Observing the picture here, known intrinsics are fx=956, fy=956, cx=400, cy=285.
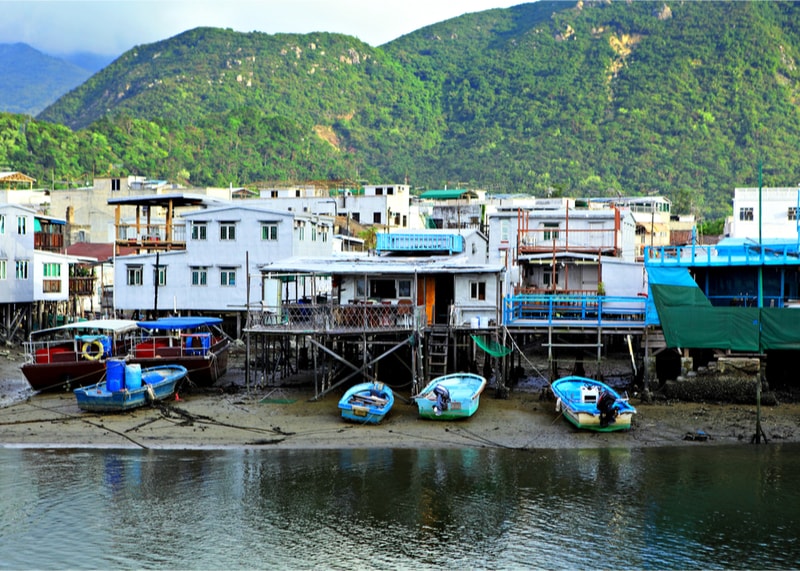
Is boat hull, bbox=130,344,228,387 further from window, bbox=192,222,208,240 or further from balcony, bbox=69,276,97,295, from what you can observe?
balcony, bbox=69,276,97,295

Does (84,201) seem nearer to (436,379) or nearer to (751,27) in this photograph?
(436,379)

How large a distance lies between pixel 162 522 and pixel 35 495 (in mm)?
4465

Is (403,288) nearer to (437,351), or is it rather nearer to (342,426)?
(437,351)

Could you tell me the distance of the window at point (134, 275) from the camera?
5400 cm

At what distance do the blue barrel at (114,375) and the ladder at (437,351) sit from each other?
11996 millimetres

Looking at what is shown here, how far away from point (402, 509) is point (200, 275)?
2971cm

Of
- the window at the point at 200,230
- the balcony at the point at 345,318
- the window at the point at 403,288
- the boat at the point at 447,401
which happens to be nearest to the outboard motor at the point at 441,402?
the boat at the point at 447,401

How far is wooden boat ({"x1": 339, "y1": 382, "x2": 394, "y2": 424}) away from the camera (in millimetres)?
34375

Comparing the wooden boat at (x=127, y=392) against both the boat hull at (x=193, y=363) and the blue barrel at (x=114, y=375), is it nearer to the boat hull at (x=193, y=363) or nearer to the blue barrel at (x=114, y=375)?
the blue barrel at (x=114, y=375)

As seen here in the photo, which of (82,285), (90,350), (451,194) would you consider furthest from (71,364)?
(451,194)

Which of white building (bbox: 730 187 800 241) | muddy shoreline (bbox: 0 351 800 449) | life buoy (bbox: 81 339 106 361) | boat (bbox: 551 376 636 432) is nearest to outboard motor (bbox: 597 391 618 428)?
boat (bbox: 551 376 636 432)

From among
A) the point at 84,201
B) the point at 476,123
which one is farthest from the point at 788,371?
the point at 476,123

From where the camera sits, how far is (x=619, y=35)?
188000 mm

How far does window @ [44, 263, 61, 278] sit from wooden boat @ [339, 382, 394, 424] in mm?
31299
